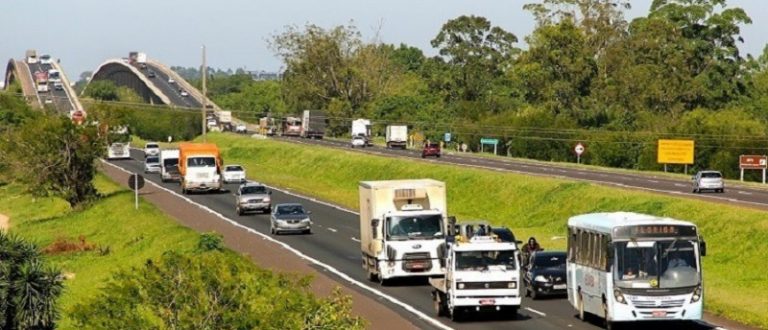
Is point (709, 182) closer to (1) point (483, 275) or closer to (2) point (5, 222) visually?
(2) point (5, 222)

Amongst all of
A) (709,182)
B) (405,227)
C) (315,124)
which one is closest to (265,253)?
(405,227)

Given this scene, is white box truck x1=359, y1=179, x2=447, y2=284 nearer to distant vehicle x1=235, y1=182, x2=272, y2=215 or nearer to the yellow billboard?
distant vehicle x1=235, y1=182, x2=272, y2=215

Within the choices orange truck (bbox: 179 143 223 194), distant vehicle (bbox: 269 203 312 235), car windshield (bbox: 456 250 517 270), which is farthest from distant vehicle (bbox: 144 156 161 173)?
car windshield (bbox: 456 250 517 270)

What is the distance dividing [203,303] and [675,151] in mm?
93032

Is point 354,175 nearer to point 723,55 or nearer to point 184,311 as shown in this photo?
point 723,55

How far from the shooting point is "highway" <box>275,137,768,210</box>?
255 feet

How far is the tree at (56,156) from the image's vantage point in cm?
9088

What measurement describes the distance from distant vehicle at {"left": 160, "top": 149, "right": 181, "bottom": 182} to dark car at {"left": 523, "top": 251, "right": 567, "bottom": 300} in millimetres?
67509

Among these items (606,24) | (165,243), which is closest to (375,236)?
(165,243)

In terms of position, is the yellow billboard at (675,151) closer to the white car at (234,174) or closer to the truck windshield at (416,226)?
the white car at (234,174)

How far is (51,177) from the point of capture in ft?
304

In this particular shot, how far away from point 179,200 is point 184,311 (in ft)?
220

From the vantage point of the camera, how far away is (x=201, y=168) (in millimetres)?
95375

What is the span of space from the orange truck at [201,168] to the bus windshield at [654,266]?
6363 cm
